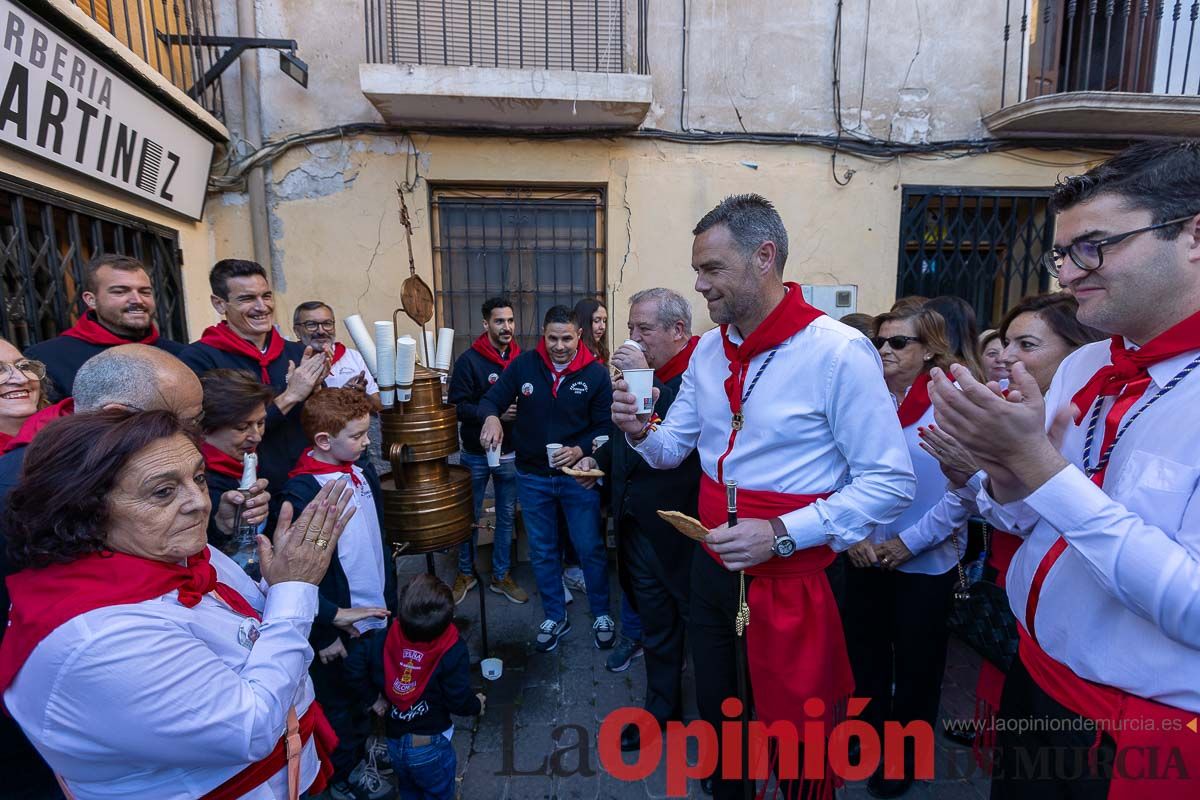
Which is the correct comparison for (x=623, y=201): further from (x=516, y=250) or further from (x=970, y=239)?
(x=970, y=239)

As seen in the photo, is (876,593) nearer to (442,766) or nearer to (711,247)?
(711,247)

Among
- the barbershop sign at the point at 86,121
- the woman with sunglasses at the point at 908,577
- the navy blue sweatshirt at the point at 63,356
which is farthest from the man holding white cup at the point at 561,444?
the barbershop sign at the point at 86,121

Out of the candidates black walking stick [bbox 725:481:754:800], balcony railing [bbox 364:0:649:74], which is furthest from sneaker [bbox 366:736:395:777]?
balcony railing [bbox 364:0:649:74]

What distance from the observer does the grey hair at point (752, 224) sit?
1936mm

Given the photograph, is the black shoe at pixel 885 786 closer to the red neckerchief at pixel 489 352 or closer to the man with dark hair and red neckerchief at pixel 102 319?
the red neckerchief at pixel 489 352

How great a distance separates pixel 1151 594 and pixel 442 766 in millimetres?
2304

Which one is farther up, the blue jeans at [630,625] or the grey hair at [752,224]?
the grey hair at [752,224]

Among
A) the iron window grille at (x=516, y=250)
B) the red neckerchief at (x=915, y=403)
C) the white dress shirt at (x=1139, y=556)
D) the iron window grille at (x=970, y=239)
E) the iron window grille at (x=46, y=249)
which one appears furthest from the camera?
the iron window grille at (x=970, y=239)

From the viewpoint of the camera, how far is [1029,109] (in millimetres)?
5266

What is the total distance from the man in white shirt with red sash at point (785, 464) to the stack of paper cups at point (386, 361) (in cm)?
170

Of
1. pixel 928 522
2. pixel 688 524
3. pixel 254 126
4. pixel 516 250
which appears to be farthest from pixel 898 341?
pixel 254 126

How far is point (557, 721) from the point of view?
→ 3.00 meters

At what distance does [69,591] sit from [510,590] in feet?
11.1

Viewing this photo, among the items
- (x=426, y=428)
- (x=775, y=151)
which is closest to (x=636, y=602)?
(x=426, y=428)
